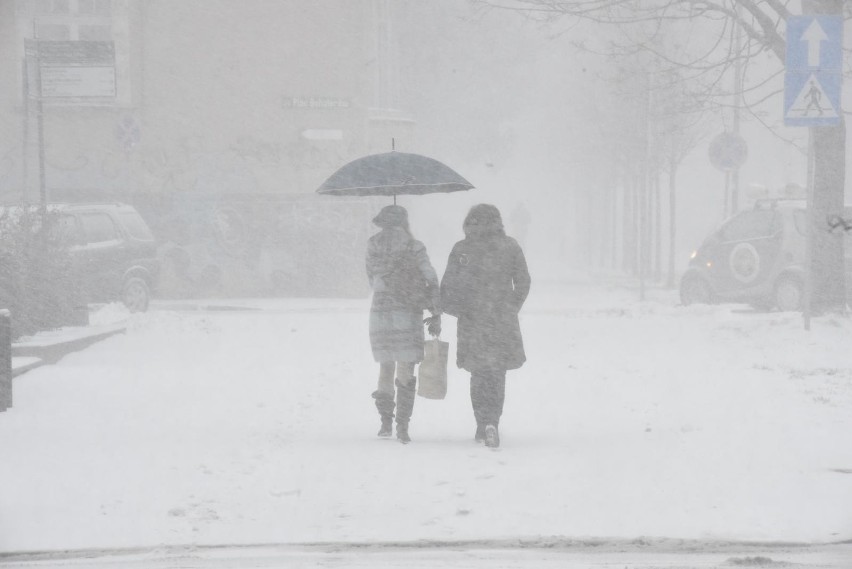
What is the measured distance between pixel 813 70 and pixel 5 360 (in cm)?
852

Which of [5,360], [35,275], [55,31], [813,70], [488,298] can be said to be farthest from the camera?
[55,31]

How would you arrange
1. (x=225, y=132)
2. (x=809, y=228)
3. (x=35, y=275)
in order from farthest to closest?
A: (x=225, y=132), (x=35, y=275), (x=809, y=228)

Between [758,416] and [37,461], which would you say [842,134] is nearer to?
[758,416]

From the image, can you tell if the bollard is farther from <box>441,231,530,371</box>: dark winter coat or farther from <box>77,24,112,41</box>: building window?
<box>77,24,112,41</box>: building window

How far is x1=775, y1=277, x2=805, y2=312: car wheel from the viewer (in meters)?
19.3

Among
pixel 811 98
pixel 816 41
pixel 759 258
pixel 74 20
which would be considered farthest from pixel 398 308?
pixel 74 20

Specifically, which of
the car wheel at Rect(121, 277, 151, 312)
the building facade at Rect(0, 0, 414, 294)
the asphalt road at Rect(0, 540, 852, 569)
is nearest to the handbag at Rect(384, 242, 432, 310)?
the asphalt road at Rect(0, 540, 852, 569)

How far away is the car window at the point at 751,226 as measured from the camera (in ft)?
65.9

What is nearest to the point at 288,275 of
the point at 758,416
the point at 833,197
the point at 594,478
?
the point at 833,197

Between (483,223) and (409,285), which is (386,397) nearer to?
(409,285)

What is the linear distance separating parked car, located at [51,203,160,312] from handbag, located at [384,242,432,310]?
12456mm

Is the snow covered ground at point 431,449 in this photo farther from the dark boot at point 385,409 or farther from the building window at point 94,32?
the building window at point 94,32

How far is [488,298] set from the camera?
8.99 meters

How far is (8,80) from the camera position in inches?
1026
